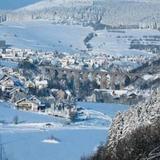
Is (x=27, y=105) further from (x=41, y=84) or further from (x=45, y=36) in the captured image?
(x=45, y=36)

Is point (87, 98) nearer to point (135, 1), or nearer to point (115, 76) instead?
point (115, 76)

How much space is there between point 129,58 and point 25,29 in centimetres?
2073

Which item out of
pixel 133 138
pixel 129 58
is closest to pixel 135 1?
pixel 129 58

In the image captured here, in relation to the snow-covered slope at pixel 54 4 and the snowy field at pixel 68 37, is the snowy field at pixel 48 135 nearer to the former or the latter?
the snowy field at pixel 68 37

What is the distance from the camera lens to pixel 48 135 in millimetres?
14734

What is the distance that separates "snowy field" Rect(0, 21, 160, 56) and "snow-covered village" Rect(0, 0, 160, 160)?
7 cm

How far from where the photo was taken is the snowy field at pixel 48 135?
1200 cm

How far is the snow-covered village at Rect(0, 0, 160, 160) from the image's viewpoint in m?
6.87

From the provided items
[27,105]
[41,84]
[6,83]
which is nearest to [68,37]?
[41,84]

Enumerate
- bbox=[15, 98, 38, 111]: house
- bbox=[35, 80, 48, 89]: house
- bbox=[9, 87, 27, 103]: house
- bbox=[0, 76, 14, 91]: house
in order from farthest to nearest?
bbox=[35, 80, 48, 89]: house
bbox=[0, 76, 14, 91]: house
bbox=[9, 87, 27, 103]: house
bbox=[15, 98, 38, 111]: house

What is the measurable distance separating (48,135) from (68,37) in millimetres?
48522

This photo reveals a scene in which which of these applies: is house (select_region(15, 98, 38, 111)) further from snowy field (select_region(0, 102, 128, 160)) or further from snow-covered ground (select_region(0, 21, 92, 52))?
snow-covered ground (select_region(0, 21, 92, 52))

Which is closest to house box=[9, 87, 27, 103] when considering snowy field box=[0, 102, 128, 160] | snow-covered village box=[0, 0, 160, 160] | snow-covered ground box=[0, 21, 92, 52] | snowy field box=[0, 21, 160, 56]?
snow-covered village box=[0, 0, 160, 160]

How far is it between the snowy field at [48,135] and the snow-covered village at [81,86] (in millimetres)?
17
